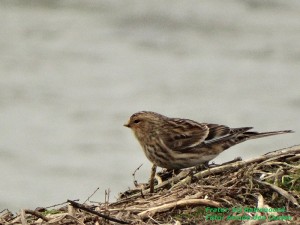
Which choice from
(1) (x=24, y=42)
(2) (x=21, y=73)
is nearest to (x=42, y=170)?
(2) (x=21, y=73)

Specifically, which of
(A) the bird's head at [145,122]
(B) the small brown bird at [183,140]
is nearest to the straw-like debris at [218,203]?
(B) the small brown bird at [183,140]

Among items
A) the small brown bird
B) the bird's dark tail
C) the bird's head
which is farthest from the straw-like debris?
the bird's head

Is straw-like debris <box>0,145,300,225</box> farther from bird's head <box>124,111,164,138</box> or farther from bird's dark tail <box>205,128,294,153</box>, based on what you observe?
bird's head <box>124,111,164,138</box>

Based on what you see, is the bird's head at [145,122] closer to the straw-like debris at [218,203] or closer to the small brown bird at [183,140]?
the small brown bird at [183,140]

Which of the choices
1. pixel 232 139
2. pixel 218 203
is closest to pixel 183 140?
pixel 232 139

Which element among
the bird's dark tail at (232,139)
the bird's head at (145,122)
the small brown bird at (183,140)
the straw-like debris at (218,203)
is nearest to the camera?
the straw-like debris at (218,203)

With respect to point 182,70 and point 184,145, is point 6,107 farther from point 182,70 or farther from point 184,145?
point 184,145

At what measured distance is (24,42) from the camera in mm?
23000

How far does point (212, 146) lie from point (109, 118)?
9.83 meters

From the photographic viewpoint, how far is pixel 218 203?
7742 mm

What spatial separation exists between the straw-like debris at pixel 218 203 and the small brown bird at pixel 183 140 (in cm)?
107

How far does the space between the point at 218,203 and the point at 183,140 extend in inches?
90.8

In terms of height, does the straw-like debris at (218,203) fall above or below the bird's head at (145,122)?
below

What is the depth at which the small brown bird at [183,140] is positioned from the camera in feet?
32.1
